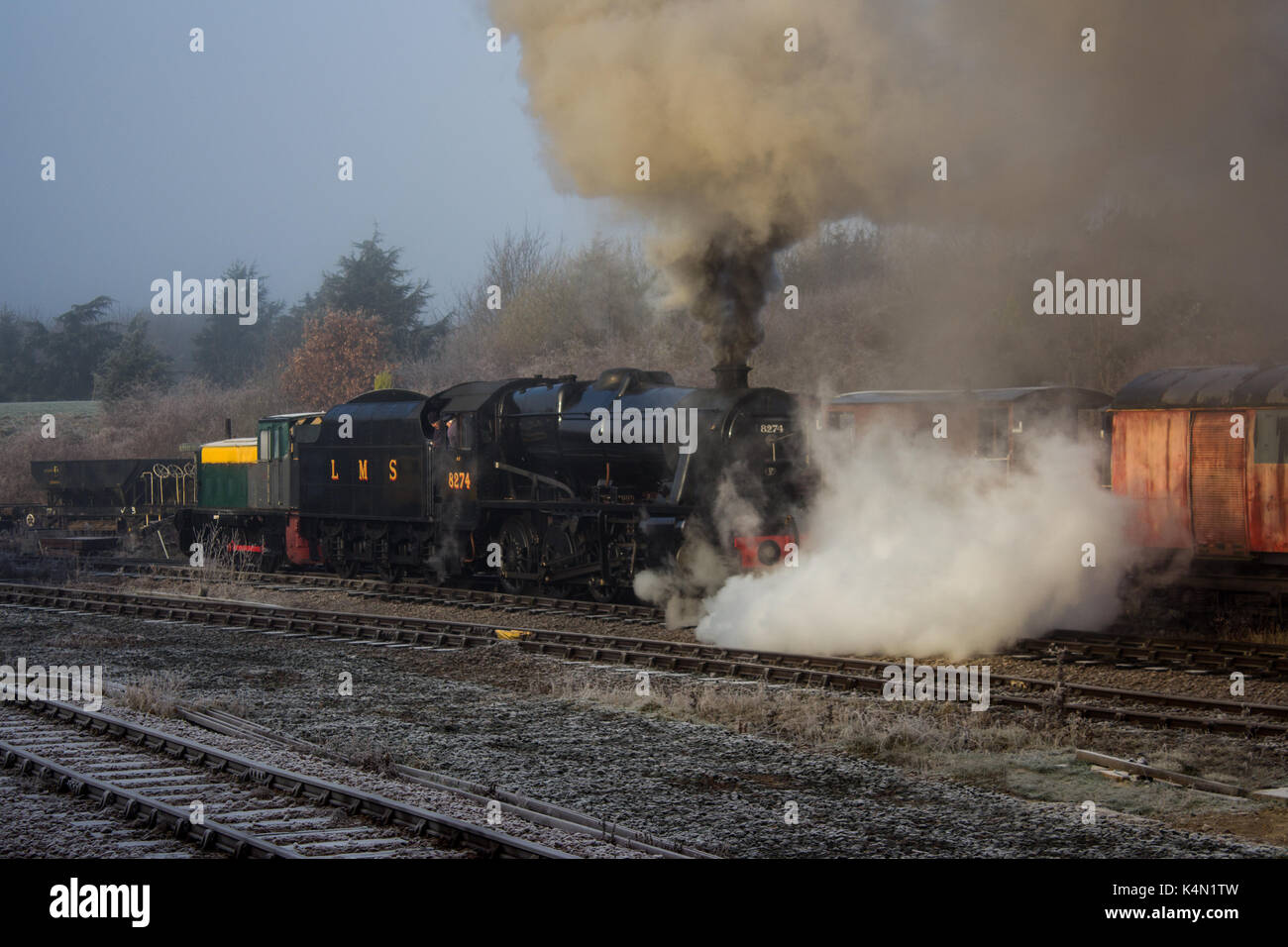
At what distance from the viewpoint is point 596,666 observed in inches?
532

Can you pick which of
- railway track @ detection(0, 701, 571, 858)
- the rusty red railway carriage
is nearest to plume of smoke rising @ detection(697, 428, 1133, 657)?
the rusty red railway carriage

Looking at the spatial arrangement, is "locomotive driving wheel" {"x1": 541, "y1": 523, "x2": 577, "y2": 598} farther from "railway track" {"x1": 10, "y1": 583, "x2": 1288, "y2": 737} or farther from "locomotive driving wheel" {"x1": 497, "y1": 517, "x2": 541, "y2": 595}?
"railway track" {"x1": 10, "y1": 583, "x2": 1288, "y2": 737}

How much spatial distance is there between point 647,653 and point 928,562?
340 cm

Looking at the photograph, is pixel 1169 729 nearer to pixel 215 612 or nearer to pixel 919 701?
pixel 919 701

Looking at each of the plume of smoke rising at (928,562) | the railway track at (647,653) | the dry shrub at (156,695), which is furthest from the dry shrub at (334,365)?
the dry shrub at (156,695)

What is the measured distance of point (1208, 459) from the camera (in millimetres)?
16078

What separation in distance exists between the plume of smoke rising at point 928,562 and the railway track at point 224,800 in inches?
280

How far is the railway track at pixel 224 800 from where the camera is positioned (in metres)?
6.92

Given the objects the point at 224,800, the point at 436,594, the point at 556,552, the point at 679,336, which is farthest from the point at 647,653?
the point at 679,336

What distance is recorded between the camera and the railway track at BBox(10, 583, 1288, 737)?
10.6 meters

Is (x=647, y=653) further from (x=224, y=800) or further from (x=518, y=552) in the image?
(x=224, y=800)

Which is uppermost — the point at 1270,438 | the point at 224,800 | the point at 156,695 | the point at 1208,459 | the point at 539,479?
the point at 1270,438

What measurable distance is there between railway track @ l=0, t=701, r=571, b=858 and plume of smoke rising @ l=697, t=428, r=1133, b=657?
712 centimetres

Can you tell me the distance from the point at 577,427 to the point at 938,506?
5397mm
